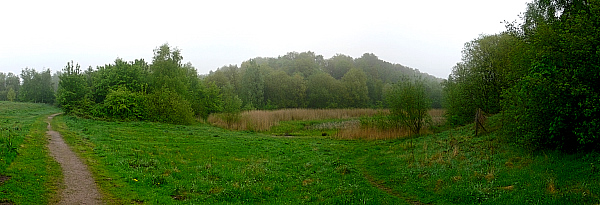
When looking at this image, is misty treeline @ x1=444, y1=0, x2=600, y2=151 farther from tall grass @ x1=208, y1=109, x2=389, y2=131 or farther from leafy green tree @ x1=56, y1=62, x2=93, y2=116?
leafy green tree @ x1=56, y1=62, x2=93, y2=116

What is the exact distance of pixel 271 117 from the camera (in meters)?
51.2

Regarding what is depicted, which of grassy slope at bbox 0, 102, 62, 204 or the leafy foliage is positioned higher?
the leafy foliage

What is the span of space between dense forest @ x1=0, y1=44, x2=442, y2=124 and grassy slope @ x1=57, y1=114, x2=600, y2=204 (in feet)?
60.9

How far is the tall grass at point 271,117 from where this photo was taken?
4303 cm

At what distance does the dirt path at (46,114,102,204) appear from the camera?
29.8 feet

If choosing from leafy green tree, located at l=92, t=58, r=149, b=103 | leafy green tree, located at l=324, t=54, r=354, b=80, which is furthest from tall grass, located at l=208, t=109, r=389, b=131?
leafy green tree, located at l=324, t=54, r=354, b=80

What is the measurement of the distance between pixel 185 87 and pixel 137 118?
981 cm

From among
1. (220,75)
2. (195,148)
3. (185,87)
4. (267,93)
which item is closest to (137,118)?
(185,87)

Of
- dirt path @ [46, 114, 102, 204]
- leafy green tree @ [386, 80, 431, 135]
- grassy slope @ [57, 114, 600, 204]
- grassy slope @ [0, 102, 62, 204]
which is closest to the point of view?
grassy slope @ [0, 102, 62, 204]

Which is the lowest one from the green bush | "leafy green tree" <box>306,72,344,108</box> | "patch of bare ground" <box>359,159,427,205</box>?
"patch of bare ground" <box>359,159,427,205</box>

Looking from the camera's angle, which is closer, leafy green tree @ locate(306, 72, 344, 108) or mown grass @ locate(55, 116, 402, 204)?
mown grass @ locate(55, 116, 402, 204)

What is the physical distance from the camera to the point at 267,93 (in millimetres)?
84375

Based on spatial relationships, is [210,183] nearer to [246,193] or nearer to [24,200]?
[246,193]

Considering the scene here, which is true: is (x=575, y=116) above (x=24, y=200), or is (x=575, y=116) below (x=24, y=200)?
above
